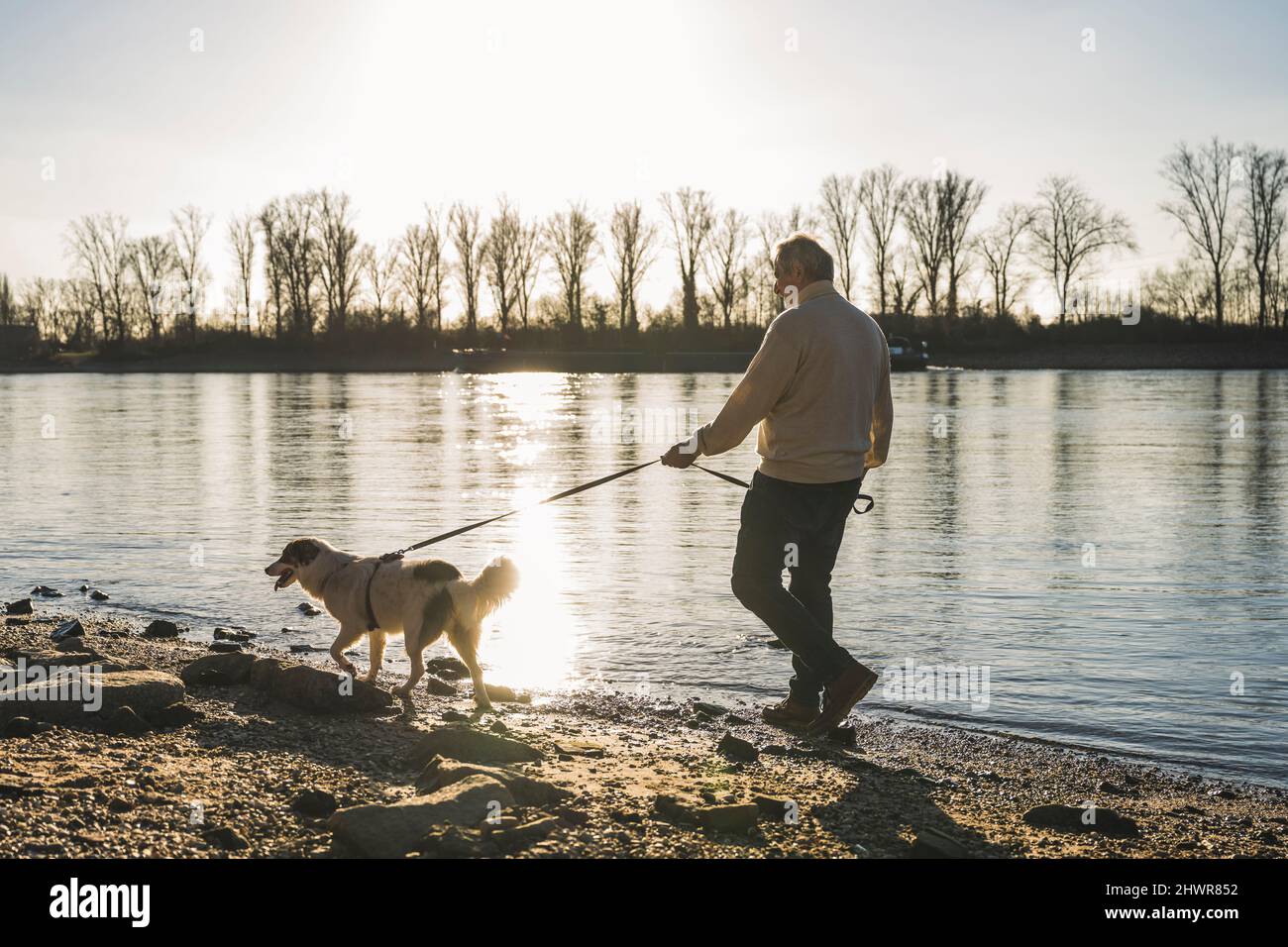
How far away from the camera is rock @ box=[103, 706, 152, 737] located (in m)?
5.55

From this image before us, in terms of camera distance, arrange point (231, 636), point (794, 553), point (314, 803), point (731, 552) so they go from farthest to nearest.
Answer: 1. point (731, 552)
2. point (231, 636)
3. point (794, 553)
4. point (314, 803)

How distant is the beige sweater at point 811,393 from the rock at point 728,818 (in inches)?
66.8

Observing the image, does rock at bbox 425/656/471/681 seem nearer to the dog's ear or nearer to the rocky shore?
the rocky shore

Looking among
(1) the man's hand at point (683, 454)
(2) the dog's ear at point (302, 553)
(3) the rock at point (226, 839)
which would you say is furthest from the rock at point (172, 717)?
(1) the man's hand at point (683, 454)

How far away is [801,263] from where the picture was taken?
564 centimetres

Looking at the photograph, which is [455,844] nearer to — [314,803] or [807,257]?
[314,803]

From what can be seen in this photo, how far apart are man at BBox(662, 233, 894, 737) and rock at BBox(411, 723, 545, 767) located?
1331 mm

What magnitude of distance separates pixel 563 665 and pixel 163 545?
6.52 metres

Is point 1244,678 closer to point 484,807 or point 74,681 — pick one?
point 484,807

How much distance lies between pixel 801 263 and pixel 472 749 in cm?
279

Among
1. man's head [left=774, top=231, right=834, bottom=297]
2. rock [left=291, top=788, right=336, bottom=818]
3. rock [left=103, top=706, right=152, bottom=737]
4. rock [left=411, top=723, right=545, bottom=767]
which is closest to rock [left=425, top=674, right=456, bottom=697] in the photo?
rock [left=411, top=723, right=545, bottom=767]

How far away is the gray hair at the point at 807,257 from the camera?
18.5ft

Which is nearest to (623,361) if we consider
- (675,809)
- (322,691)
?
(322,691)
